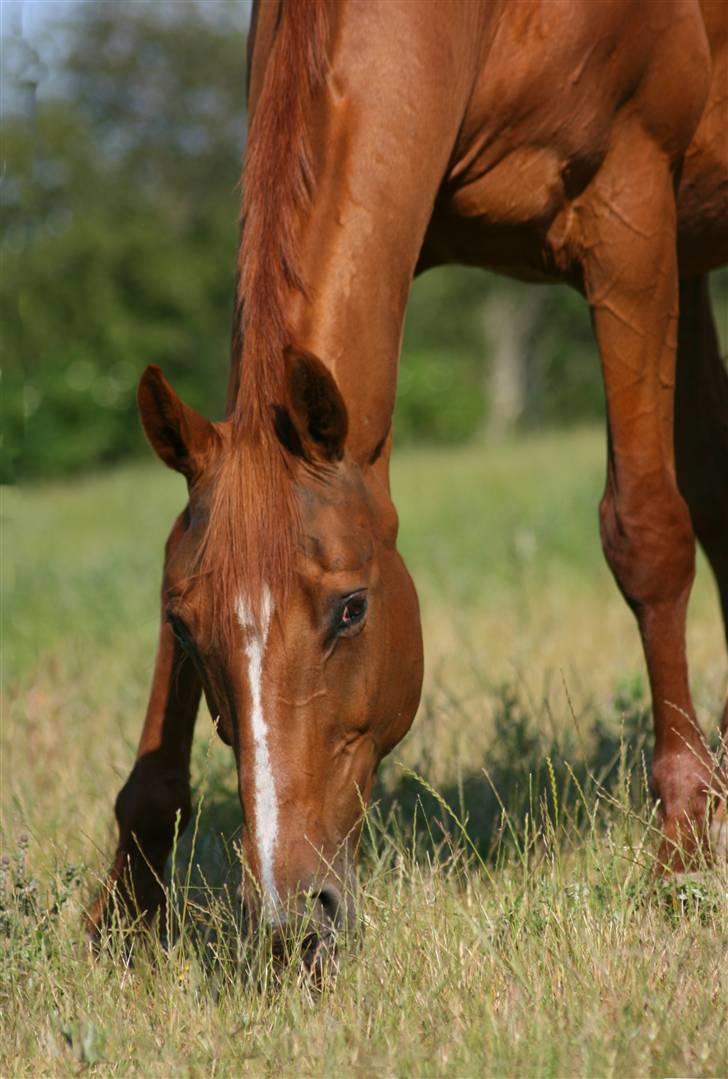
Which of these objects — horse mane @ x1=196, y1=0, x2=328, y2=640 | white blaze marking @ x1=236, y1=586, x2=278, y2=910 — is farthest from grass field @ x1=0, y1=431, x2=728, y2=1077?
horse mane @ x1=196, y1=0, x2=328, y2=640

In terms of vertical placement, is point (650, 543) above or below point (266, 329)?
below

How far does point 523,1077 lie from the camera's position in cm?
241

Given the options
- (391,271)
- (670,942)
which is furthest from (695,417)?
(670,942)

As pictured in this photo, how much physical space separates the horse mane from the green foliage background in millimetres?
15204

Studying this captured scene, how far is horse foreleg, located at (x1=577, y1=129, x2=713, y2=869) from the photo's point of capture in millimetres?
3604

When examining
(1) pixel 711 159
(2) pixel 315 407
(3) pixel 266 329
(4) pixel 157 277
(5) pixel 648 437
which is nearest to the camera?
(2) pixel 315 407

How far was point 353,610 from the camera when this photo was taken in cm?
285

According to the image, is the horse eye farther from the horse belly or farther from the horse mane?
the horse belly

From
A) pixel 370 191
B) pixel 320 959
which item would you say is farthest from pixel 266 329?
pixel 320 959

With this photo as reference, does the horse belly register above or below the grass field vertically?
above

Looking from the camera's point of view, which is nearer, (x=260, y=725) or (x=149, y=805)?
(x=260, y=725)

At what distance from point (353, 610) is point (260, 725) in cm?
31

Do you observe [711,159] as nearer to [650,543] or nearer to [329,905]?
[650,543]

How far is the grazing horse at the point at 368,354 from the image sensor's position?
8.94ft
